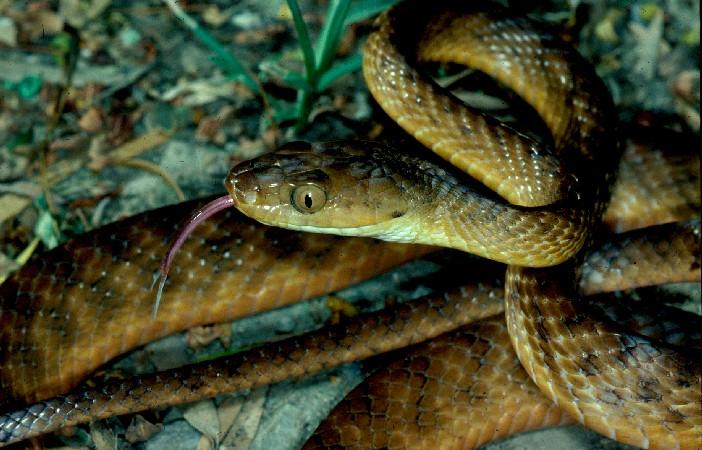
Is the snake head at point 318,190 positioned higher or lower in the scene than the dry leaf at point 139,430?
higher

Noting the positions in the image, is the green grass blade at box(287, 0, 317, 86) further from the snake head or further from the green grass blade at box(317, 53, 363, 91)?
the snake head

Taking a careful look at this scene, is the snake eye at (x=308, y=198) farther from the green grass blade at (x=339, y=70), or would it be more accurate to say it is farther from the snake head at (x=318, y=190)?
the green grass blade at (x=339, y=70)

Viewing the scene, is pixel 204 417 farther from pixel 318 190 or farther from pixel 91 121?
pixel 91 121

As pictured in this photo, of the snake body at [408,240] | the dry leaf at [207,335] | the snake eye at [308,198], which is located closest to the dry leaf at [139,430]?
the snake body at [408,240]

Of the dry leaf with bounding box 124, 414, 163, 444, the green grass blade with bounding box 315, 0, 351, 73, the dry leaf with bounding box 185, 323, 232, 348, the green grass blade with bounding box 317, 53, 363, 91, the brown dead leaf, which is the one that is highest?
the green grass blade with bounding box 315, 0, 351, 73

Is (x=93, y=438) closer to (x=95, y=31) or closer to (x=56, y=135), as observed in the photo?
(x=56, y=135)

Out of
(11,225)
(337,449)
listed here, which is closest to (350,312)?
(337,449)

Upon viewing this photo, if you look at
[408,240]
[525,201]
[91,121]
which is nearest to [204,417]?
[408,240]

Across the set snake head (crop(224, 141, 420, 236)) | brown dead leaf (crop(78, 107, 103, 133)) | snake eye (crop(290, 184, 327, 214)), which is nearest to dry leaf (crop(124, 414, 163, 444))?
snake head (crop(224, 141, 420, 236))
